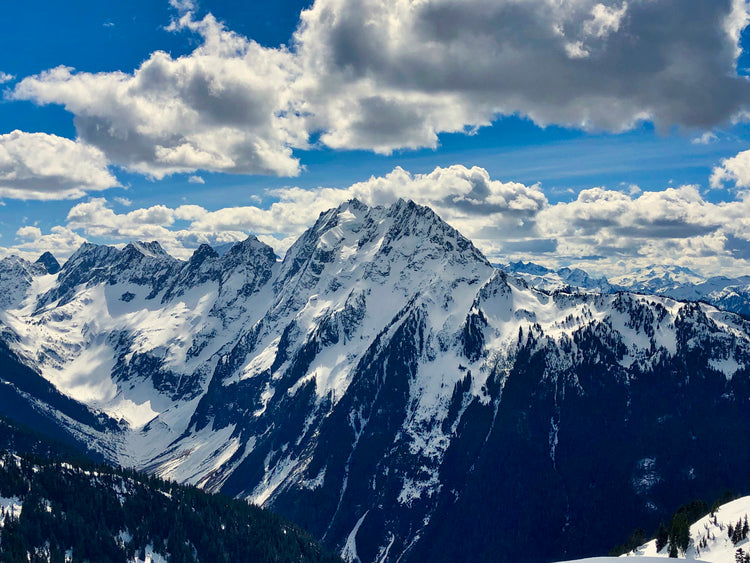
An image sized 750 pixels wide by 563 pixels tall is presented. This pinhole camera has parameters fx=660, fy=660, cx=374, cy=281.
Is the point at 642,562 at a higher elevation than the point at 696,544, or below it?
higher

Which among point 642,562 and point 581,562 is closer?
point 581,562

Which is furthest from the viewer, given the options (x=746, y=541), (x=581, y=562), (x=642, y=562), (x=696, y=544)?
(x=696, y=544)

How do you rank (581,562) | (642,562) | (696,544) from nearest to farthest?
(581,562) → (642,562) → (696,544)

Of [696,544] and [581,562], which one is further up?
[581,562]

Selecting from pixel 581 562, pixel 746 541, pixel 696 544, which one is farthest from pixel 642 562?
pixel 696 544

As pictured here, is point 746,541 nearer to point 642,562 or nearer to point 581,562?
point 642,562

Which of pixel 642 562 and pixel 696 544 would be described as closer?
pixel 642 562

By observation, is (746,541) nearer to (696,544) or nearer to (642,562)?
(696,544)

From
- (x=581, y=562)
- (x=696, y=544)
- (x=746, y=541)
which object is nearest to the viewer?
(x=581, y=562)
